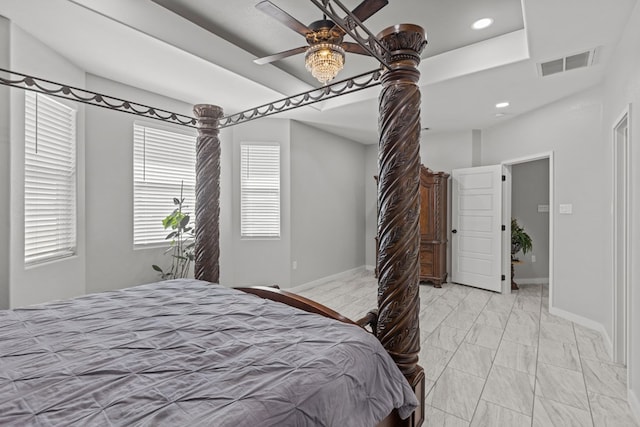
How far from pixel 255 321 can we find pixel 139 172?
3.09m

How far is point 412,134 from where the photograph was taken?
1.55m

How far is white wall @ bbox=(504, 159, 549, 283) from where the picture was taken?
5.45 m

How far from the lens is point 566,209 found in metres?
3.82

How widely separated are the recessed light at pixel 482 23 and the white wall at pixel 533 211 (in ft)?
10.9

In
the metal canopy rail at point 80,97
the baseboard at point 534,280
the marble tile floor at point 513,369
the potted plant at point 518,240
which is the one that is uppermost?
the metal canopy rail at point 80,97

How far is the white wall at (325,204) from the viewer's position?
16.6 feet

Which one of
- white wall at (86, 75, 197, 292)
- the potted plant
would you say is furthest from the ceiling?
the potted plant

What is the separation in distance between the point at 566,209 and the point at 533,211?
1853mm

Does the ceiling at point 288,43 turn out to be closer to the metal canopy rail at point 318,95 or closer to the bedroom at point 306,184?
the bedroom at point 306,184

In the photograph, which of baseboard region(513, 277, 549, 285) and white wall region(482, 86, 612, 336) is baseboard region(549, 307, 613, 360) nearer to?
white wall region(482, 86, 612, 336)

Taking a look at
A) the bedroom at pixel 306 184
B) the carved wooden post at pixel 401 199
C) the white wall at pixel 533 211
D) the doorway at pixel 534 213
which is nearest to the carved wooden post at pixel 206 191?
the bedroom at pixel 306 184

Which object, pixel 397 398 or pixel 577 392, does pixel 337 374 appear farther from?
pixel 577 392

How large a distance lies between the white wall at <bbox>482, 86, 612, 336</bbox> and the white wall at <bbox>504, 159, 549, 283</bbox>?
4.70 ft

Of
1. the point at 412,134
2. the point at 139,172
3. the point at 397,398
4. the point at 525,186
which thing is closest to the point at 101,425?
the point at 397,398
